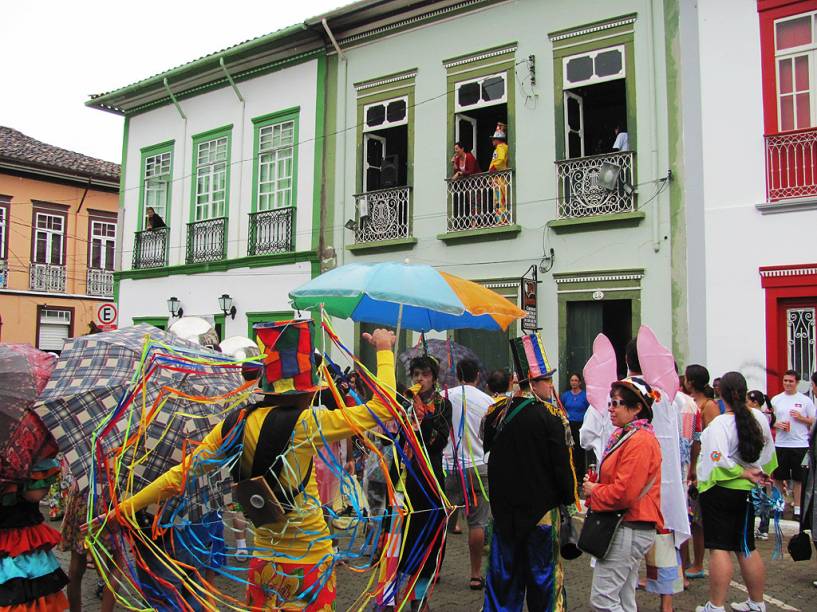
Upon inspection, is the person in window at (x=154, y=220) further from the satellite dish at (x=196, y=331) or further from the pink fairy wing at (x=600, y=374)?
the pink fairy wing at (x=600, y=374)

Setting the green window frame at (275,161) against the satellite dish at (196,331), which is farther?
the green window frame at (275,161)

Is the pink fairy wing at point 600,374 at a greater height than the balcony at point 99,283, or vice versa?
the balcony at point 99,283

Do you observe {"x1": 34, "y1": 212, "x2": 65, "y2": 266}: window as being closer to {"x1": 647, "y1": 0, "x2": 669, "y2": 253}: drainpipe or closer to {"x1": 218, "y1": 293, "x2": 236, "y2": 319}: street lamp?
{"x1": 218, "y1": 293, "x2": 236, "y2": 319}: street lamp

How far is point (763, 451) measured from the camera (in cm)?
526

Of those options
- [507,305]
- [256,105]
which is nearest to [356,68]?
[256,105]

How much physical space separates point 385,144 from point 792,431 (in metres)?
9.23

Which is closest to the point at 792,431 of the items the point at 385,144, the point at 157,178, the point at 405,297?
the point at 405,297

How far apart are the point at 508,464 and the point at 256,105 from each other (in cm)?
1378

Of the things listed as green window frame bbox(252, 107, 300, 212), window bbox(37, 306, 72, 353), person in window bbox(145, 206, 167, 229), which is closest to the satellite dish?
green window frame bbox(252, 107, 300, 212)

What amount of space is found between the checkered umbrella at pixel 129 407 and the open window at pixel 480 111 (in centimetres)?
965

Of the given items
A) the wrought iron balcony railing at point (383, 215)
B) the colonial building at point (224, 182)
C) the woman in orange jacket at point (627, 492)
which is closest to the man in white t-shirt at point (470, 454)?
the woman in orange jacket at point (627, 492)

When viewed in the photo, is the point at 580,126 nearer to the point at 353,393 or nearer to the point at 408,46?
the point at 408,46

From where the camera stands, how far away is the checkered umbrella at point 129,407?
4.07 m

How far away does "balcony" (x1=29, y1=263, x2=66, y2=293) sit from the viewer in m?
26.8
